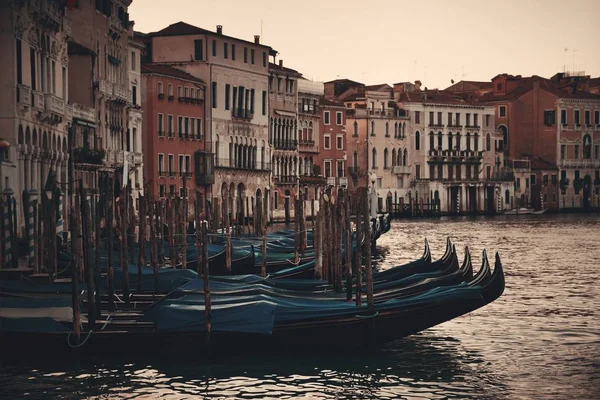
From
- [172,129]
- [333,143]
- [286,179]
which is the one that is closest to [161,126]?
[172,129]

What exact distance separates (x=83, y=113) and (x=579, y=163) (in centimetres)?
4963

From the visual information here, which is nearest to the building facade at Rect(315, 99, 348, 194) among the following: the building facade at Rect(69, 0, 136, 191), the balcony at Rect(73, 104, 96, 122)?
the building facade at Rect(69, 0, 136, 191)

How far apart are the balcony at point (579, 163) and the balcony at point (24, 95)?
180 ft

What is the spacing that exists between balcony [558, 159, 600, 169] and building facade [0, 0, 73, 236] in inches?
1992

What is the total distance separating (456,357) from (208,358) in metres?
2.65

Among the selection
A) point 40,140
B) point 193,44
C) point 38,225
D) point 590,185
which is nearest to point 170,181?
point 193,44

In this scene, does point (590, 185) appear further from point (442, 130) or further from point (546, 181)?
point (442, 130)

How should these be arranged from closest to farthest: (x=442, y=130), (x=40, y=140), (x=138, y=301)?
(x=138, y=301)
(x=40, y=140)
(x=442, y=130)

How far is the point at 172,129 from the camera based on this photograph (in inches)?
Answer: 1767

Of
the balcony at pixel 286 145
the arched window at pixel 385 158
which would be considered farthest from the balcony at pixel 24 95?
the arched window at pixel 385 158

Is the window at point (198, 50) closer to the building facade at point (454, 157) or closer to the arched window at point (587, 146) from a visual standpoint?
the building facade at point (454, 157)

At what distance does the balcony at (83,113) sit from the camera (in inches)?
1211

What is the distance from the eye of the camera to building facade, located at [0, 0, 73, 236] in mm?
23109

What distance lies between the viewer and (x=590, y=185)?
77.1 meters
